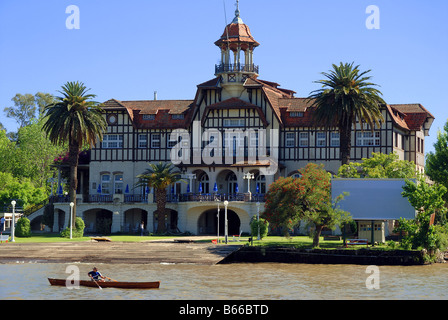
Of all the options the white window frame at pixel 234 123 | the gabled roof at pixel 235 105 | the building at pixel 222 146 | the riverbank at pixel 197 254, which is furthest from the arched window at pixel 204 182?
the riverbank at pixel 197 254

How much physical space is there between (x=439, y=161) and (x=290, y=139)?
15161mm

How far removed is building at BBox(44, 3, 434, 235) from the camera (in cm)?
8031

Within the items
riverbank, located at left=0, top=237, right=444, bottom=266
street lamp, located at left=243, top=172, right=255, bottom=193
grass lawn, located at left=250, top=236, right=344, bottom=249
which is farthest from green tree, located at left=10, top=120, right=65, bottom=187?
grass lawn, located at left=250, top=236, right=344, bottom=249

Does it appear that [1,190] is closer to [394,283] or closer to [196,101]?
[196,101]

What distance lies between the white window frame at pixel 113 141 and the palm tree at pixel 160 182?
8.24m

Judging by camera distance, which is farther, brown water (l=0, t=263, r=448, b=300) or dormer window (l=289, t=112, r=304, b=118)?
dormer window (l=289, t=112, r=304, b=118)

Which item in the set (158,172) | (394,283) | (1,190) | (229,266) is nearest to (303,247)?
(229,266)

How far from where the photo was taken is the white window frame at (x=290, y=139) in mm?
82812

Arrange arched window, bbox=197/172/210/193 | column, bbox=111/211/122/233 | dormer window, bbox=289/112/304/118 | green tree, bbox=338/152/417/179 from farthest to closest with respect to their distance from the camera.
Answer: arched window, bbox=197/172/210/193 < column, bbox=111/211/122/233 < dormer window, bbox=289/112/304/118 < green tree, bbox=338/152/417/179

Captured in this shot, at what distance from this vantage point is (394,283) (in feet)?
157

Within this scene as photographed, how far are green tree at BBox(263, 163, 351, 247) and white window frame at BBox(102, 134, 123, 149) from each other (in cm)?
2893

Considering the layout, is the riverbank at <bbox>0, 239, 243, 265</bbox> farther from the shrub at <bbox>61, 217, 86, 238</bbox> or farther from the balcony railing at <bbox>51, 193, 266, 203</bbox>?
the balcony railing at <bbox>51, 193, 266, 203</bbox>
